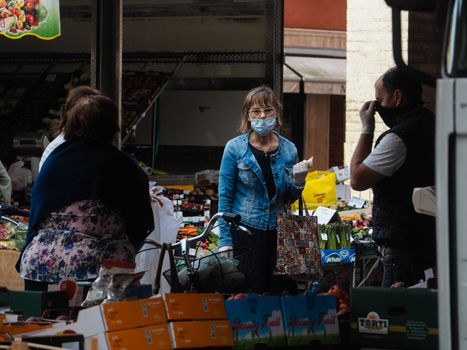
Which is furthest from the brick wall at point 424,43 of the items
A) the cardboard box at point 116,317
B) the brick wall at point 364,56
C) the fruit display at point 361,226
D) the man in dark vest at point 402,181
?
the cardboard box at point 116,317

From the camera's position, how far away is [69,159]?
273 inches

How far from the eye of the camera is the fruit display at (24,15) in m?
9.28

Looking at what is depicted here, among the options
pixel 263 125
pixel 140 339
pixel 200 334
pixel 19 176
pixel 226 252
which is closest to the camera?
pixel 140 339

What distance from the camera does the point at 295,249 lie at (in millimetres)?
8477

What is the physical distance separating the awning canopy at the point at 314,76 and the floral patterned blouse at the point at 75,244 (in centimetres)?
1498

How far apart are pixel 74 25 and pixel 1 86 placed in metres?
1.27

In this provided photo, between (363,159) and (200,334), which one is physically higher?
(363,159)

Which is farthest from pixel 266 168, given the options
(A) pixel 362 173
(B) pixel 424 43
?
(B) pixel 424 43

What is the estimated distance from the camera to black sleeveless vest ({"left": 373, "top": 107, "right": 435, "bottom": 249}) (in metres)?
7.07

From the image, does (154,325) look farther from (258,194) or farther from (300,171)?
(258,194)

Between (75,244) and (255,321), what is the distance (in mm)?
1575

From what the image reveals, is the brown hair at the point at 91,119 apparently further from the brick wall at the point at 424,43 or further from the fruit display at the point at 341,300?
the brick wall at the point at 424,43

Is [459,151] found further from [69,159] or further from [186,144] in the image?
[186,144]

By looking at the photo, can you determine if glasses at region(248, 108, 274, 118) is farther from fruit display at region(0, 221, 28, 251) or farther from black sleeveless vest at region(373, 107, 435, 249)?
fruit display at region(0, 221, 28, 251)
